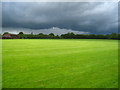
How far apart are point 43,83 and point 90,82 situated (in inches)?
62.5

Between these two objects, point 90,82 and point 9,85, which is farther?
point 90,82

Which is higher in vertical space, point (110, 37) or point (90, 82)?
point (110, 37)

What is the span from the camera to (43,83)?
3020 millimetres

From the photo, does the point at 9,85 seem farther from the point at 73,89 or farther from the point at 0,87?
the point at 73,89

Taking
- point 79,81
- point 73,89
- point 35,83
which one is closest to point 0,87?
point 35,83

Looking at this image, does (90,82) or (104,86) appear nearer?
(104,86)

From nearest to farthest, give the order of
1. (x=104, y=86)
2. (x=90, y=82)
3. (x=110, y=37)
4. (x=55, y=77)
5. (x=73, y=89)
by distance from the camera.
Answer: (x=73, y=89) < (x=104, y=86) < (x=90, y=82) < (x=55, y=77) < (x=110, y=37)

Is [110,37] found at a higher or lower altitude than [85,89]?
higher

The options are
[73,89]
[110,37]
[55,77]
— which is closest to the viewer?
[73,89]

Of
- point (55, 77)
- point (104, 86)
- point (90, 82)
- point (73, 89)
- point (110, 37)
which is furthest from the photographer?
point (110, 37)

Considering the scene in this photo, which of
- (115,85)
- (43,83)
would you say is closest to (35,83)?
(43,83)

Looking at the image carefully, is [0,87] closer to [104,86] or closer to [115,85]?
[104,86]

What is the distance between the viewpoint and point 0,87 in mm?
2730

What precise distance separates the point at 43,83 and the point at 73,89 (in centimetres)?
100
